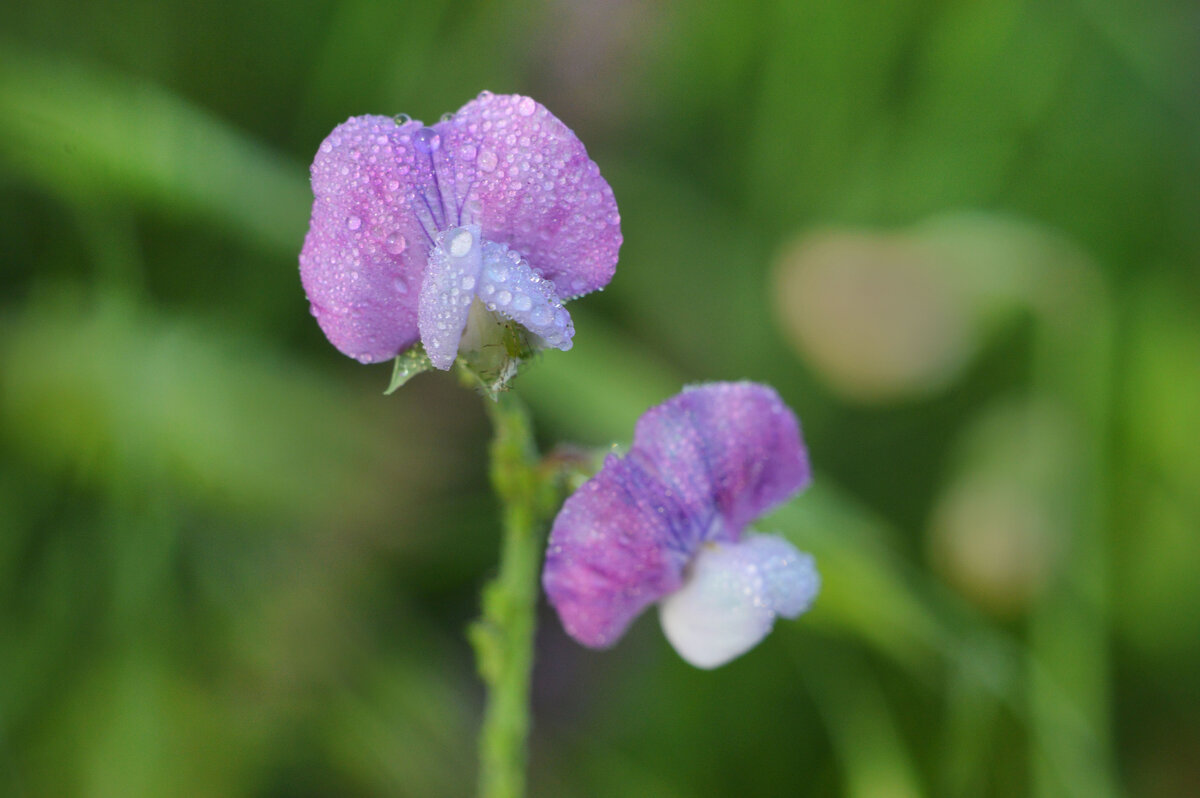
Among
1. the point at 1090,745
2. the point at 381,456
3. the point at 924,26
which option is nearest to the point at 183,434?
the point at 381,456

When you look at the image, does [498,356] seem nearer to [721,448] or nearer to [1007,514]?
[721,448]

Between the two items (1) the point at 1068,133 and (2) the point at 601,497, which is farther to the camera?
(1) the point at 1068,133

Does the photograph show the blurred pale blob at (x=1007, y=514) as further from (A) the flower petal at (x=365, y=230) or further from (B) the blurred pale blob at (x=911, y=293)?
(A) the flower petal at (x=365, y=230)

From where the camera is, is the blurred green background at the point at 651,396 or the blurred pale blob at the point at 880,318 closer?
the blurred green background at the point at 651,396

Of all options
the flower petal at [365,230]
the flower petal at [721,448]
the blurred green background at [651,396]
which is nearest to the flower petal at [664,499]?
the flower petal at [721,448]

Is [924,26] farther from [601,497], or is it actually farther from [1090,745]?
[601,497]
